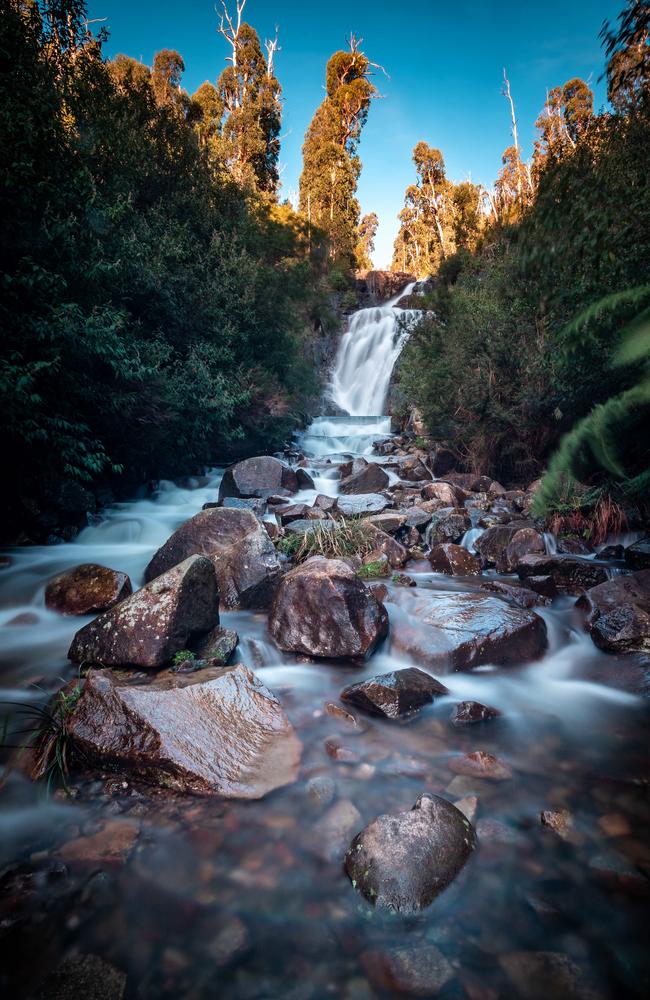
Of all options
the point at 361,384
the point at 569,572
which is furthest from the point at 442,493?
the point at 361,384

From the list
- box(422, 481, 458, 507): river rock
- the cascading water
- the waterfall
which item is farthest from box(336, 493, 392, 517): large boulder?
the waterfall

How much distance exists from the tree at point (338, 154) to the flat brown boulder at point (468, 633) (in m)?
30.6

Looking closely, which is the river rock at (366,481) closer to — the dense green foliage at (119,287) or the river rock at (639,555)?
the dense green foliage at (119,287)

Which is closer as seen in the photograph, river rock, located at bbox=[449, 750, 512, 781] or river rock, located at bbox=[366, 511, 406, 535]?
river rock, located at bbox=[449, 750, 512, 781]

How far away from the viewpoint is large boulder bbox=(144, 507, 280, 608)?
5.27 metres

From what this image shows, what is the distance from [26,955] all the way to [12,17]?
9340 millimetres

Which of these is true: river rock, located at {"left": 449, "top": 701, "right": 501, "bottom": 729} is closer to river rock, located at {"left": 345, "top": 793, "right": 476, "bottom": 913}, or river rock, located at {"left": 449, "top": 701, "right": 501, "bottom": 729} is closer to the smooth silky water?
the smooth silky water

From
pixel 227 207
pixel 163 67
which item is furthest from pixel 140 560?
pixel 163 67

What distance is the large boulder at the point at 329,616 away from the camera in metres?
4.21

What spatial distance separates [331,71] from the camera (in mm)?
34656

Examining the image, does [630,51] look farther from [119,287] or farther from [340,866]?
[119,287]

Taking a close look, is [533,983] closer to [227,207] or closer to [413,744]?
[413,744]

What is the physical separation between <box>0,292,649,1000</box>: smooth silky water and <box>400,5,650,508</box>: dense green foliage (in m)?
2.30

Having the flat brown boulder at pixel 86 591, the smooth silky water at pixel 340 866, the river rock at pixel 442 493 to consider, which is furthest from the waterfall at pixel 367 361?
the smooth silky water at pixel 340 866
